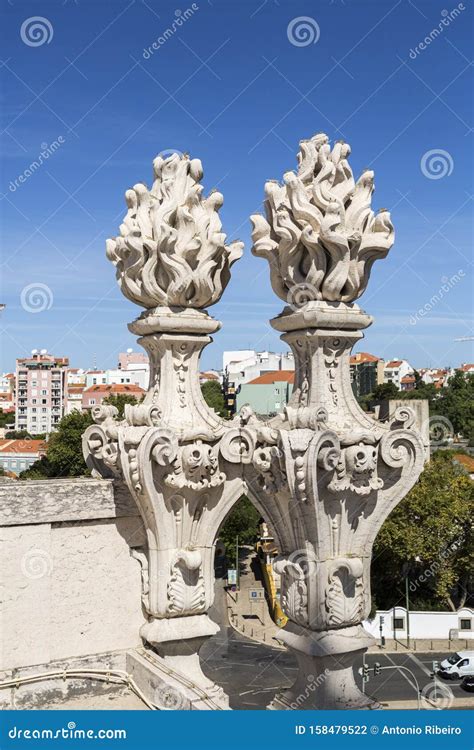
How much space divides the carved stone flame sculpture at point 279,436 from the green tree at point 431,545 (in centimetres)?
2062

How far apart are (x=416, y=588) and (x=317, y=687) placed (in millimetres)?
22806

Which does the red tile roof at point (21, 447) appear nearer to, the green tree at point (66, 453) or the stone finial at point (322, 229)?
the green tree at point (66, 453)

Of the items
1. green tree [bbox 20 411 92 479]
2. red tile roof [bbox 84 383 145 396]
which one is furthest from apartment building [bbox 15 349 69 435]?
green tree [bbox 20 411 92 479]

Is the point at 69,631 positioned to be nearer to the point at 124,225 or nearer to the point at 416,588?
the point at 124,225

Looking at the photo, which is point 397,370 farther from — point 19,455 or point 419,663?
point 419,663

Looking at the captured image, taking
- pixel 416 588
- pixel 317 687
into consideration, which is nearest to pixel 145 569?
pixel 317 687

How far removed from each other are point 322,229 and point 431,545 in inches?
872

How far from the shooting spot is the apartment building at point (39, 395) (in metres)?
92.8

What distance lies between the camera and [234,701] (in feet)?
72.0

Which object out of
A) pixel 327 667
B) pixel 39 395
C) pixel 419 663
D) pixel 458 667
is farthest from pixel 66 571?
pixel 39 395

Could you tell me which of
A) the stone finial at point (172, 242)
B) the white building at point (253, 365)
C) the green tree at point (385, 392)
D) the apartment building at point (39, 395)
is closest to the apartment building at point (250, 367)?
the white building at point (253, 365)

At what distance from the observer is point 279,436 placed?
7930 millimetres

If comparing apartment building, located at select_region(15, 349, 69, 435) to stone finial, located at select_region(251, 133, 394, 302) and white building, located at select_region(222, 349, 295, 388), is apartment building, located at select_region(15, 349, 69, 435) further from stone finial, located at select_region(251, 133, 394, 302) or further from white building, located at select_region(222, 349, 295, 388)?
stone finial, located at select_region(251, 133, 394, 302)

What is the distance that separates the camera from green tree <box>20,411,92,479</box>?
35.8 metres
